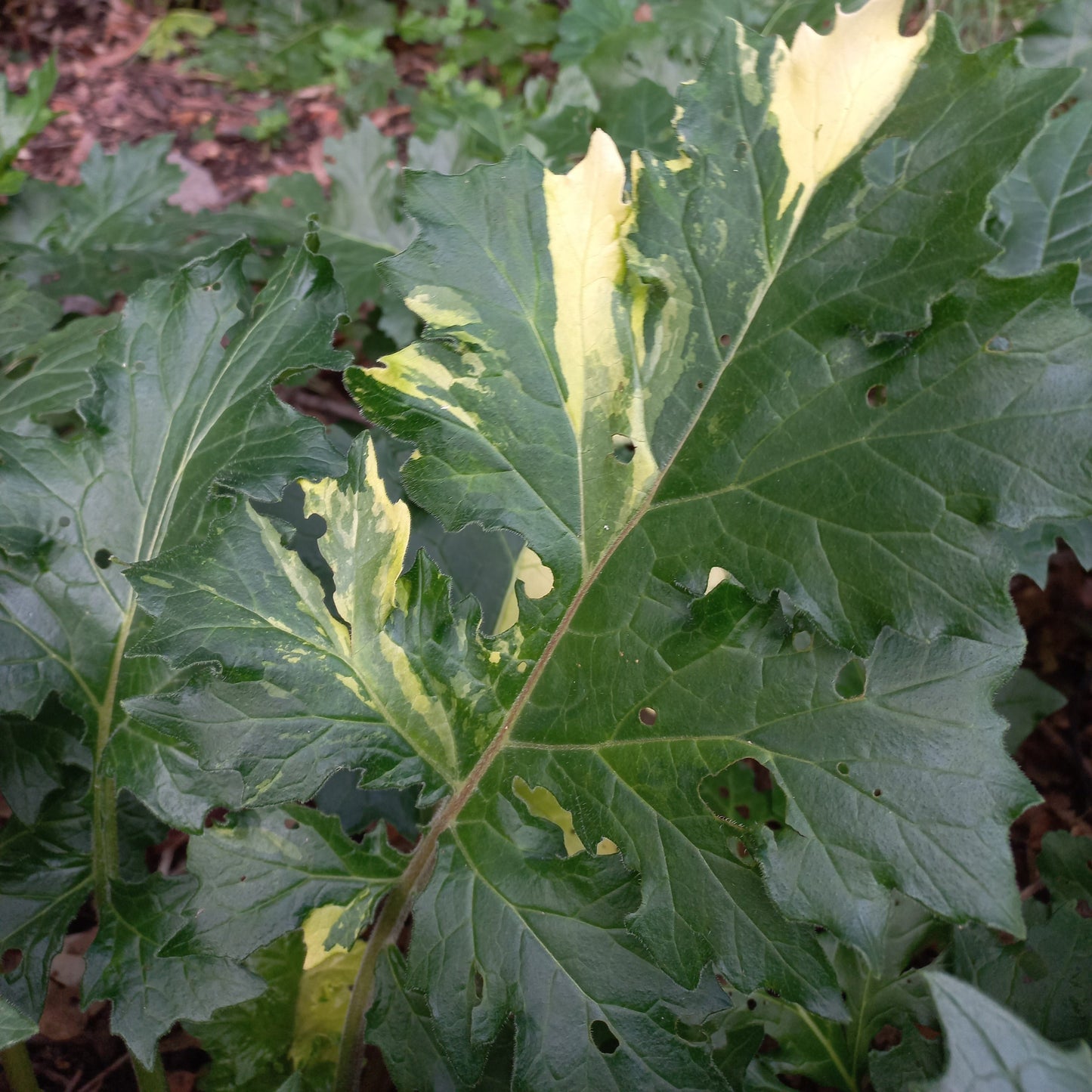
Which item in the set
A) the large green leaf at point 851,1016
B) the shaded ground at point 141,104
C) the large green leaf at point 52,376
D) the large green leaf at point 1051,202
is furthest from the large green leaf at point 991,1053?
the shaded ground at point 141,104

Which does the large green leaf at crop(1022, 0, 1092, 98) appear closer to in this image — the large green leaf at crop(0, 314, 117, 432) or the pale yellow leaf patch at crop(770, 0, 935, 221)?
the pale yellow leaf patch at crop(770, 0, 935, 221)

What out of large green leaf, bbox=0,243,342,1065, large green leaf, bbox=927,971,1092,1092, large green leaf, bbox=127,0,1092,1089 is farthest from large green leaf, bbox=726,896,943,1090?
large green leaf, bbox=0,243,342,1065

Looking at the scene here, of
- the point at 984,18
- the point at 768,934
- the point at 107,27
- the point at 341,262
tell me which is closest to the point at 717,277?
the point at 768,934

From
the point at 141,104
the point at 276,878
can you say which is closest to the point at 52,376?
the point at 276,878

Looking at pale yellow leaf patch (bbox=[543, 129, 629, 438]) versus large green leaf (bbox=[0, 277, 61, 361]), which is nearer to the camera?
pale yellow leaf patch (bbox=[543, 129, 629, 438])

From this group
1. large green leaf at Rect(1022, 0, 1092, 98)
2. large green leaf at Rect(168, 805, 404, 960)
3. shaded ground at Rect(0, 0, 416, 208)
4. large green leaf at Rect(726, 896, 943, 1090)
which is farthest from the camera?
shaded ground at Rect(0, 0, 416, 208)

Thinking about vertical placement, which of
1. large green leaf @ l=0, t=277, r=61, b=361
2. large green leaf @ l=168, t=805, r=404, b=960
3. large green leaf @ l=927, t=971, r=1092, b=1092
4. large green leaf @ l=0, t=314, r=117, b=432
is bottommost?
large green leaf @ l=168, t=805, r=404, b=960

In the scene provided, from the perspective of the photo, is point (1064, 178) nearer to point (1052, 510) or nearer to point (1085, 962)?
point (1052, 510)

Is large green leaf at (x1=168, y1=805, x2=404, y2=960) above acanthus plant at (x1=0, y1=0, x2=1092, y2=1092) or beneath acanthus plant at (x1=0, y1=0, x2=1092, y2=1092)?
beneath
